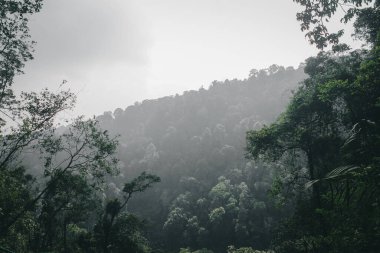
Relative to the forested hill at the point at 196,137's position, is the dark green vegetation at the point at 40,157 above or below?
below

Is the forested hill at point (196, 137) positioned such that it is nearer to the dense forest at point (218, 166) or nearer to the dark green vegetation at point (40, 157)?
the dense forest at point (218, 166)

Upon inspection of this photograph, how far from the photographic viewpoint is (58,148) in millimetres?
19766

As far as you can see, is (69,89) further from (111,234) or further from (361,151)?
(361,151)

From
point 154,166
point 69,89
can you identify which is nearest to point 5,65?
point 69,89

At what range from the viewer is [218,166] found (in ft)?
269

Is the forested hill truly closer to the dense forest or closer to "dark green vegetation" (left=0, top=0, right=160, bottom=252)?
the dense forest

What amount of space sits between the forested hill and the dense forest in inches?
16.7

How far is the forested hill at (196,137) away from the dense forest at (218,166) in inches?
16.7

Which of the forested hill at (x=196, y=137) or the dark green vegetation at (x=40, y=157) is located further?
the forested hill at (x=196, y=137)

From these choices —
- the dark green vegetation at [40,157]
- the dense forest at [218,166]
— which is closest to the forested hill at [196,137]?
the dense forest at [218,166]

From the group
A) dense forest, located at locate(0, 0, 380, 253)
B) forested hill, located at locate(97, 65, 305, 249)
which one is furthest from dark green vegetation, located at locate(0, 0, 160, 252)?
forested hill, located at locate(97, 65, 305, 249)

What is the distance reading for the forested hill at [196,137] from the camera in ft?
242

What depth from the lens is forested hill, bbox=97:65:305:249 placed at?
7381 centimetres

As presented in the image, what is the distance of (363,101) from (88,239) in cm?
2525
